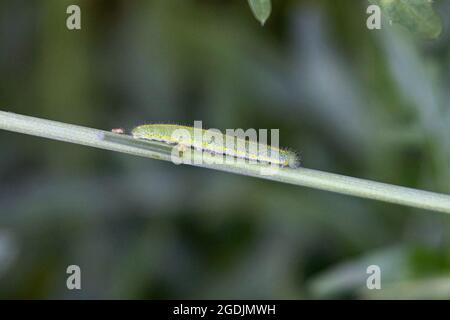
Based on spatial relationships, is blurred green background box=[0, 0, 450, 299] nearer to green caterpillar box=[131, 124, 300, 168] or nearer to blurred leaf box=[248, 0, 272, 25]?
green caterpillar box=[131, 124, 300, 168]

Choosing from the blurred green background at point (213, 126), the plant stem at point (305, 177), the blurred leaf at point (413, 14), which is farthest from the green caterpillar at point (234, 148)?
the blurred green background at point (213, 126)

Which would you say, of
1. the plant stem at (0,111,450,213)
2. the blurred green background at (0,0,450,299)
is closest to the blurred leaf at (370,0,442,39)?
the plant stem at (0,111,450,213)

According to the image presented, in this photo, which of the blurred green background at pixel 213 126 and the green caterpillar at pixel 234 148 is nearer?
the green caterpillar at pixel 234 148

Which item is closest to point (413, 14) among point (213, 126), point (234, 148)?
point (234, 148)

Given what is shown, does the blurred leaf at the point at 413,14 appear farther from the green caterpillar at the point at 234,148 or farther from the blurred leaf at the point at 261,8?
the green caterpillar at the point at 234,148

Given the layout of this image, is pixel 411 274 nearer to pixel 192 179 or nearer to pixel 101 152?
pixel 192 179

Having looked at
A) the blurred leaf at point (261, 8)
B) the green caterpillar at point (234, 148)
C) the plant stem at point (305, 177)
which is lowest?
the plant stem at point (305, 177)

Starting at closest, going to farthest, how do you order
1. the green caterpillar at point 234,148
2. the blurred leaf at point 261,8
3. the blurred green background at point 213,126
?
the blurred leaf at point 261,8
the green caterpillar at point 234,148
the blurred green background at point 213,126
